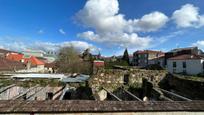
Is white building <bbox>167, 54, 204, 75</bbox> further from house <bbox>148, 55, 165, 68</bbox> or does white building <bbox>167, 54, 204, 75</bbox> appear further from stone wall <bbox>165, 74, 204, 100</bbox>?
stone wall <bbox>165, 74, 204, 100</bbox>

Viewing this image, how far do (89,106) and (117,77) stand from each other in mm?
7973

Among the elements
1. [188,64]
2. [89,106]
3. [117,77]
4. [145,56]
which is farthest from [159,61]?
[89,106]

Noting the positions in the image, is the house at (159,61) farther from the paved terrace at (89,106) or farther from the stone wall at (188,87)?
the paved terrace at (89,106)

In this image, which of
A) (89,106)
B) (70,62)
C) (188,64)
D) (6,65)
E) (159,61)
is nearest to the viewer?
(89,106)

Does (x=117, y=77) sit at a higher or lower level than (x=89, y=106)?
higher

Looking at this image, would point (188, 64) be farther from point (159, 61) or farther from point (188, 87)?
point (188, 87)

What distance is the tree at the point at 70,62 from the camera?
41.8m

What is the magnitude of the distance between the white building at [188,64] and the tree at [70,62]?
75.8ft

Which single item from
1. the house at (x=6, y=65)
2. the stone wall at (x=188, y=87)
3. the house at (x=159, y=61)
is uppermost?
the house at (x=159, y=61)

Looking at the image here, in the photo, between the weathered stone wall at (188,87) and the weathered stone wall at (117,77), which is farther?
the weathered stone wall at (117,77)

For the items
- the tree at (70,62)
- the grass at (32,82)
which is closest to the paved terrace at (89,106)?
the grass at (32,82)

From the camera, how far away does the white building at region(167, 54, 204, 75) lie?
4073 centimetres

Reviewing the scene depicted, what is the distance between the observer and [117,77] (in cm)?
1325

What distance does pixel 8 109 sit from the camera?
498cm
